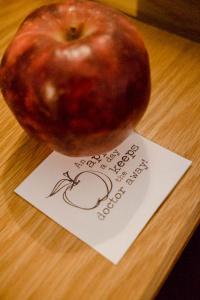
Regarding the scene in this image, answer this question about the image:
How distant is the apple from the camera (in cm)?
47

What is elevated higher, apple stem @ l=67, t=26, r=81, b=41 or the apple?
apple stem @ l=67, t=26, r=81, b=41

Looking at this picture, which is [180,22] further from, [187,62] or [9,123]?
[9,123]

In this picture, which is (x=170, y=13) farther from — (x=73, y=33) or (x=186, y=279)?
(x=186, y=279)

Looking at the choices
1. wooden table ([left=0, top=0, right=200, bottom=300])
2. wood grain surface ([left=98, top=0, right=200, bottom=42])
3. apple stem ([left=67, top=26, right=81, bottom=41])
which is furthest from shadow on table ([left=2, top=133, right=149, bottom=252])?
wood grain surface ([left=98, top=0, right=200, bottom=42])

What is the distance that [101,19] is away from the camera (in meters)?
0.42

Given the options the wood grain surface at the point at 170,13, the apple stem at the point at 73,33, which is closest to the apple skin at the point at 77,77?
the apple stem at the point at 73,33

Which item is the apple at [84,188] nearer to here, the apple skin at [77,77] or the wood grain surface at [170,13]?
the apple skin at [77,77]

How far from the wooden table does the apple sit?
4cm

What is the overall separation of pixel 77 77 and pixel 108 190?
17 centimetres

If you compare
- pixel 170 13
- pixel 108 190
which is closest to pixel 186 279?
pixel 108 190

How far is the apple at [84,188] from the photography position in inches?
18.4

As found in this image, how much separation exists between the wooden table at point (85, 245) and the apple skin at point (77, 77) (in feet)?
0.33

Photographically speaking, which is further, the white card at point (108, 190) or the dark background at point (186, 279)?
the dark background at point (186, 279)

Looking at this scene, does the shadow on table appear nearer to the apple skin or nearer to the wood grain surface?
the apple skin
